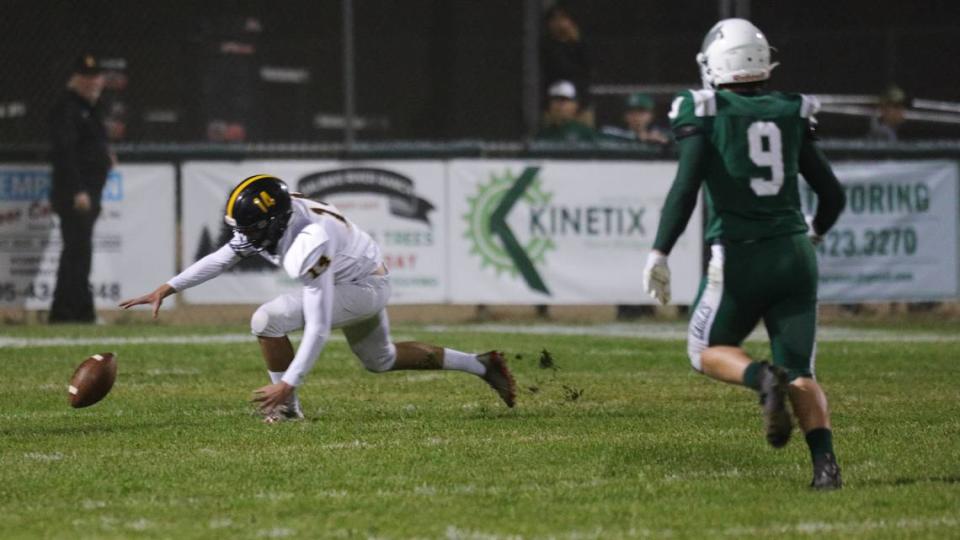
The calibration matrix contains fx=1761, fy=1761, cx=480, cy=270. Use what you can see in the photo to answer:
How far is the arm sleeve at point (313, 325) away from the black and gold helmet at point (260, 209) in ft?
1.67

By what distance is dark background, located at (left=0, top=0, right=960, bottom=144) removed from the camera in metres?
20.1

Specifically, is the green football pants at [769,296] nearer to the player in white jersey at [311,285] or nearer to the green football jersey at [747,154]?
the green football jersey at [747,154]

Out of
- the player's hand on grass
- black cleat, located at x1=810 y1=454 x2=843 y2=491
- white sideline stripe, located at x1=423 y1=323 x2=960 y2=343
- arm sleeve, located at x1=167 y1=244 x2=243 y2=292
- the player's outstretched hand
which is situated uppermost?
arm sleeve, located at x1=167 y1=244 x2=243 y2=292

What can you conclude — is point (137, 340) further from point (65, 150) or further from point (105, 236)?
point (65, 150)

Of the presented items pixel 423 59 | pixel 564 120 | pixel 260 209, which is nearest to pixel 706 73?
pixel 260 209

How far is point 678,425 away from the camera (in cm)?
805

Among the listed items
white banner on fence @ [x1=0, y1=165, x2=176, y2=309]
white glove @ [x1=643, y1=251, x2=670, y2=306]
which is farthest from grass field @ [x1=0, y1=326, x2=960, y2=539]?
white banner on fence @ [x1=0, y1=165, x2=176, y2=309]

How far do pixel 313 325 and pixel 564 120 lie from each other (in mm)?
8679

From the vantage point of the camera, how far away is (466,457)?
6.96 m

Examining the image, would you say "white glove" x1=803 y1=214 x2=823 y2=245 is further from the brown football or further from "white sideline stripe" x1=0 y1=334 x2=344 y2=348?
"white sideline stripe" x1=0 y1=334 x2=344 y2=348

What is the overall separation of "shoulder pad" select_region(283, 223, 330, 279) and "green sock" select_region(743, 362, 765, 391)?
2.12 m

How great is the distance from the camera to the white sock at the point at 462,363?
8.62 meters

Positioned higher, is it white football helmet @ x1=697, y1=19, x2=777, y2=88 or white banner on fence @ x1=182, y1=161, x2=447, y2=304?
white football helmet @ x1=697, y1=19, x2=777, y2=88

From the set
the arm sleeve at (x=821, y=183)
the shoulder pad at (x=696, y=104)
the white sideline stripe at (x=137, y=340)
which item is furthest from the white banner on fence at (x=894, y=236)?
the shoulder pad at (x=696, y=104)
